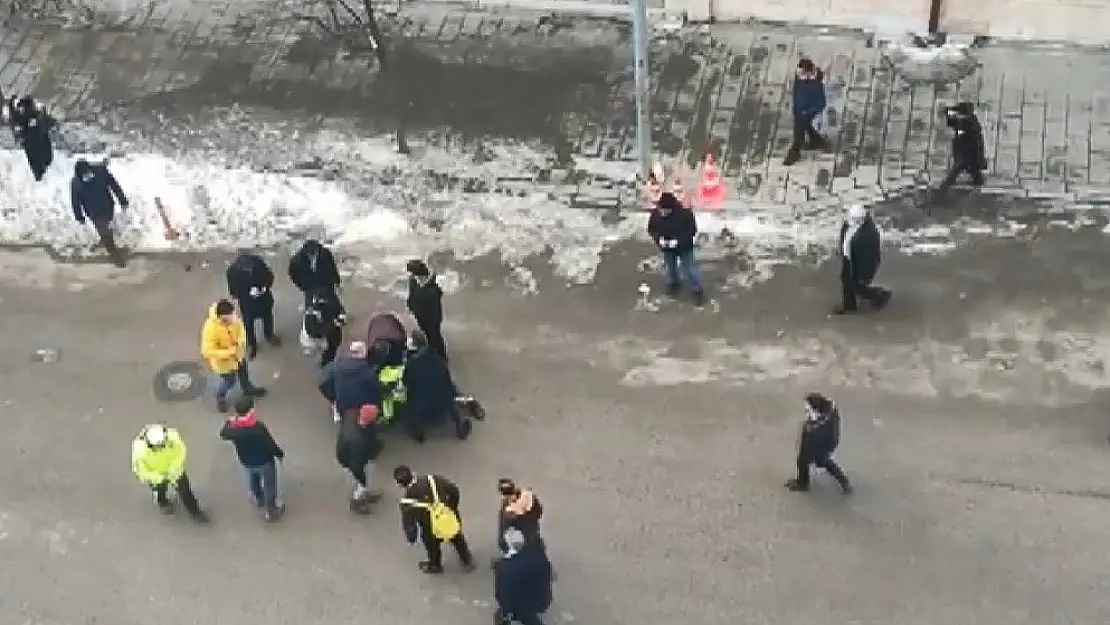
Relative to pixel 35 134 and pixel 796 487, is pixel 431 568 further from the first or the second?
pixel 35 134

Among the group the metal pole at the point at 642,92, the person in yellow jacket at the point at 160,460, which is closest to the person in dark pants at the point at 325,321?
the person in yellow jacket at the point at 160,460

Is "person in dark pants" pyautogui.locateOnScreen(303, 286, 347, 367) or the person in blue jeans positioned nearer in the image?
"person in dark pants" pyautogui.locateOnScreen(303, 286, 347, 367)

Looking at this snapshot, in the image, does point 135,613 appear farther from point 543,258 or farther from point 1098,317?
point 1098,317

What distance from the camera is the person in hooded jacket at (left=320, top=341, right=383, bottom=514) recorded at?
45.5 feet

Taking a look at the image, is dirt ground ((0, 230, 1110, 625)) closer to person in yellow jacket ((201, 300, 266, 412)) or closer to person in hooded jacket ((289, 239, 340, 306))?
person in yellow jacket ((201, 300, 266, 412))

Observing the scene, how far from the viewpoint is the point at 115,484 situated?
589 inches

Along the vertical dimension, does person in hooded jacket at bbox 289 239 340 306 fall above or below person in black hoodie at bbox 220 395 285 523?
above

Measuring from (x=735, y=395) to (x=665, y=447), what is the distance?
975mm

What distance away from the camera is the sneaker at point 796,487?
47.0ft

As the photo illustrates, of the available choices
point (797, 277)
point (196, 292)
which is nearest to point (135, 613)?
point (196, 292)

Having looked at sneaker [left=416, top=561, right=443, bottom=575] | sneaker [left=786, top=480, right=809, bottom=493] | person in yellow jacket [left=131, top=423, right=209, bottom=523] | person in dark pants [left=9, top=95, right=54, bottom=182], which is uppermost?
person in dark pants [left=9, top=95, right=54, bottom=182]

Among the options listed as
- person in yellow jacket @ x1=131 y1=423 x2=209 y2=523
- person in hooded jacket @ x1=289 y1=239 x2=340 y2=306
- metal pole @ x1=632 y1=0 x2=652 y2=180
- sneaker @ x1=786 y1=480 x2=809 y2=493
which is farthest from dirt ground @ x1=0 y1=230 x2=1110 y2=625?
metal pole @ x1=632 y1=0 x2=652 y2=180

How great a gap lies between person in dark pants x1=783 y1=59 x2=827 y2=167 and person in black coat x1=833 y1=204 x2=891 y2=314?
7.19 ft

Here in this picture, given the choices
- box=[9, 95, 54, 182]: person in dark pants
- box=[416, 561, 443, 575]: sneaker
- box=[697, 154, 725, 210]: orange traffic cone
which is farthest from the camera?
box=[9, 95, 54, 182]: person in dark pants
